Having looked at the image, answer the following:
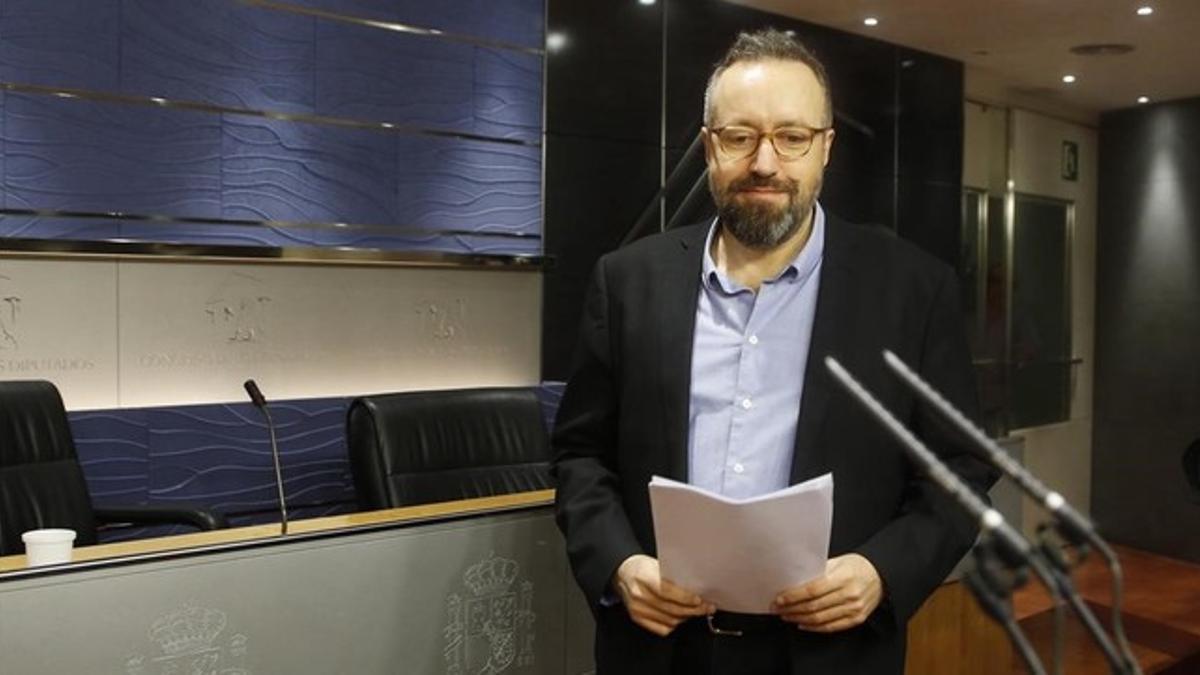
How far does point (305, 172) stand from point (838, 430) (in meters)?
2.55

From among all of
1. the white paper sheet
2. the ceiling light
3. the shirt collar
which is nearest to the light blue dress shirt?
the shirt collar

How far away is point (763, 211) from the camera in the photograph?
51.8 inches

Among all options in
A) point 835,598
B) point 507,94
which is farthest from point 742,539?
point 507,94

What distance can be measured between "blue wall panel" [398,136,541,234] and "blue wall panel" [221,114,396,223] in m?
0.07

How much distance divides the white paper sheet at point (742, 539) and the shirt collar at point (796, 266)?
291 millimetres

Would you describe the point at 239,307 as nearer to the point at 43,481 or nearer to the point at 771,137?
the point at 43,481

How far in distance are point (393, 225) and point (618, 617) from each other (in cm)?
248

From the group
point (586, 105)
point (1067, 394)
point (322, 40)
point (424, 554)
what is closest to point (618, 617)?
point (424, 554)

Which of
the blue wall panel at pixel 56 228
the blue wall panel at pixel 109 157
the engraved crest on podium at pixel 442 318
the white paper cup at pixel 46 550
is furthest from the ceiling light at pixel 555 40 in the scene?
the white paper cup at pixel 46 550

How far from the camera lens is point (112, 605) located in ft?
4.84

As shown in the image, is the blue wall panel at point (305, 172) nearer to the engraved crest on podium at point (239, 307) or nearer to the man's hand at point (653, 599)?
the engraved crest on podium at point (239, 307)

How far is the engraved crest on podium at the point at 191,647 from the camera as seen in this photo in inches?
59.4

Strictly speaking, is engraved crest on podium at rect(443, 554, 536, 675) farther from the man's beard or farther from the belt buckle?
the man's beard

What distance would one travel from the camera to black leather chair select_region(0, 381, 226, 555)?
8.40 feet
